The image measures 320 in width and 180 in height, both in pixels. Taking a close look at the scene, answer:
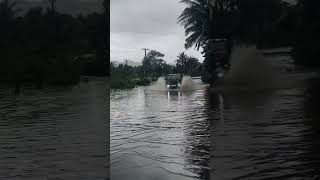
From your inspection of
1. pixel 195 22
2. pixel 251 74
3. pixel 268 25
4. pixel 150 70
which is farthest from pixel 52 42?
pixel 268 25

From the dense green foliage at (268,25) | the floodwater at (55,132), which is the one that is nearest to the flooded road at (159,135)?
the floodwater at (55,132)

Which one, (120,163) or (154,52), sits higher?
(154,52)

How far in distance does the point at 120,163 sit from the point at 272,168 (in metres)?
1.92

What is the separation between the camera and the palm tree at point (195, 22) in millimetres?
5910

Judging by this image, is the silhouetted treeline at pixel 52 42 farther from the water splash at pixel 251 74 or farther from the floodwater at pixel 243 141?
the water splash at pixel 251 74

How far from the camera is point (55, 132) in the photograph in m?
5.71

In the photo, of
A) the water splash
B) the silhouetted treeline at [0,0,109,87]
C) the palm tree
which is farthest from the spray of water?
the silhouetted treeline at [0,0,109,87]

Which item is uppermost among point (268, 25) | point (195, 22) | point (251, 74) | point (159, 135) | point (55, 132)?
point (195, 22)

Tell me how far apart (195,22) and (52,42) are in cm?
187

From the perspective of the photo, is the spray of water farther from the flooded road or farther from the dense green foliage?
the flooded road

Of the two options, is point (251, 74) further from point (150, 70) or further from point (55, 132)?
point (55, 132)

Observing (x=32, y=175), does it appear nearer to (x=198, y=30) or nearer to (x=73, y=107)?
(x=73, y=107)

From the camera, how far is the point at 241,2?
16.5ft

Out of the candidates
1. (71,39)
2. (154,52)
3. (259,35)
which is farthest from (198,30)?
(71,39)
